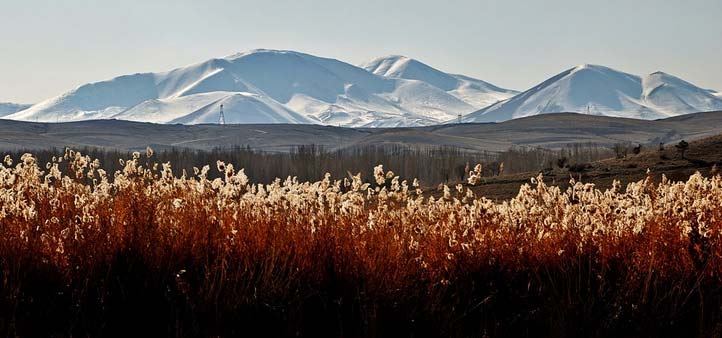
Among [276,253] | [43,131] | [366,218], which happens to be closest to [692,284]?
[366,218]

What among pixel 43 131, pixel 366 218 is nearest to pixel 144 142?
pixel 43 131

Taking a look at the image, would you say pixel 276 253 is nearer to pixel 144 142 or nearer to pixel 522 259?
pixel 522 259

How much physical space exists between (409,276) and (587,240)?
1796 millimetres

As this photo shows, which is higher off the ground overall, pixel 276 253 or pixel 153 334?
pixel 276 253

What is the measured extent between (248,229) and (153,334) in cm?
120

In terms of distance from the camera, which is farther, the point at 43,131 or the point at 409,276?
the point at 43,131

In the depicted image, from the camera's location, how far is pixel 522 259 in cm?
752

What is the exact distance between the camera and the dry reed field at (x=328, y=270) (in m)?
6.54

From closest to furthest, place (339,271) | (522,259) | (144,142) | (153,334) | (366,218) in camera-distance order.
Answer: (153,334)
(339,271)
(522,259)
(366,218)
(144,142)

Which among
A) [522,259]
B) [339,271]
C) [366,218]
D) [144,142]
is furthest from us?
[144,142]

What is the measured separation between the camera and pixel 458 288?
7.23 m

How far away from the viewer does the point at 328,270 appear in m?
7.05

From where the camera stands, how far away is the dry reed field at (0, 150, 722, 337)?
6.54m

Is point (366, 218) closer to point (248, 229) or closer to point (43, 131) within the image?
point (248, 229)
